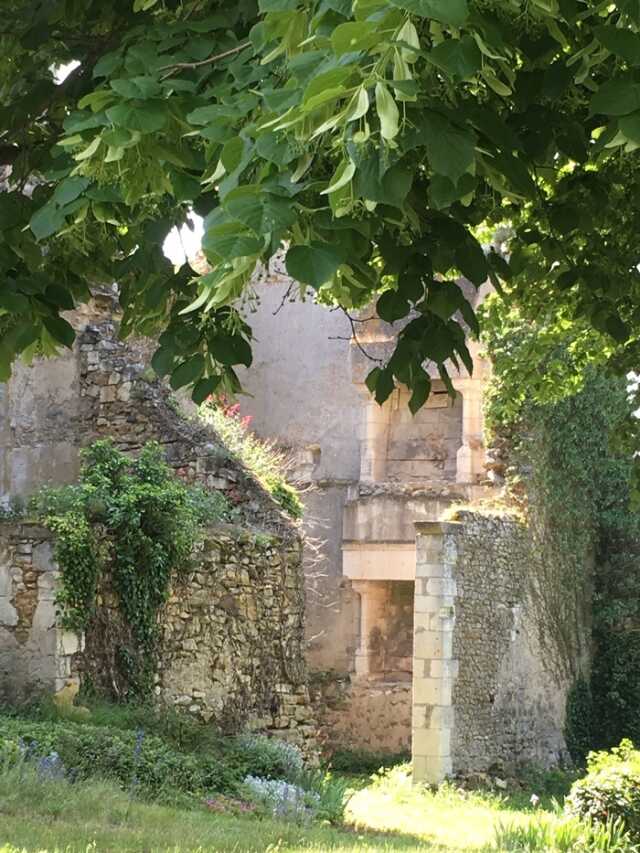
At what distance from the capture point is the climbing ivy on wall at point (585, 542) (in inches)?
819

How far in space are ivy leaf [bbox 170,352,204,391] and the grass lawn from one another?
3531 mm

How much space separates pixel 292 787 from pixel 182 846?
12.3ft

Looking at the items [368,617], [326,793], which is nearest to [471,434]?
[368,617]

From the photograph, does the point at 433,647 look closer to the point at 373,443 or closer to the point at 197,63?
the point at 373,443

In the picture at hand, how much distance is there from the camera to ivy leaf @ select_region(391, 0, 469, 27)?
10.8ft

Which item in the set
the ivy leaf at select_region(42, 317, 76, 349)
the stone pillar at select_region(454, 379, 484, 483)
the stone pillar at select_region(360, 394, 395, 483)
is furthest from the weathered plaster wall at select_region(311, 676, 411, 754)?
the ivy leaf at select_region(42, 317, 76, 349)

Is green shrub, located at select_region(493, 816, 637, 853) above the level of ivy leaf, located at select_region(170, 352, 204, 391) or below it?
below

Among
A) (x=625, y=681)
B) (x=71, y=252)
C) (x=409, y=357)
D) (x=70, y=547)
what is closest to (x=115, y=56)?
(x=71, y=252)

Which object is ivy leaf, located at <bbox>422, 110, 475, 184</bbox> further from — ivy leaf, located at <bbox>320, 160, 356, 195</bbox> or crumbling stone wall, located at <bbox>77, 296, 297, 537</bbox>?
crumbling stone wall, located at <bbox>77, 296, 297, 537</bbox>

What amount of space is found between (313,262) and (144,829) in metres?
6.51

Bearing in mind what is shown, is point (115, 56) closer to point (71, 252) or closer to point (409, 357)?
point (71, 252)

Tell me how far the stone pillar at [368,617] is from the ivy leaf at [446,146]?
19.8 metres

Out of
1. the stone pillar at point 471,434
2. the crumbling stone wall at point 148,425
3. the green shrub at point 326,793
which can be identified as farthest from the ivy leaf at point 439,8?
the stone pillar at point 471,434

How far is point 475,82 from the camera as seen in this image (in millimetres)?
3795
